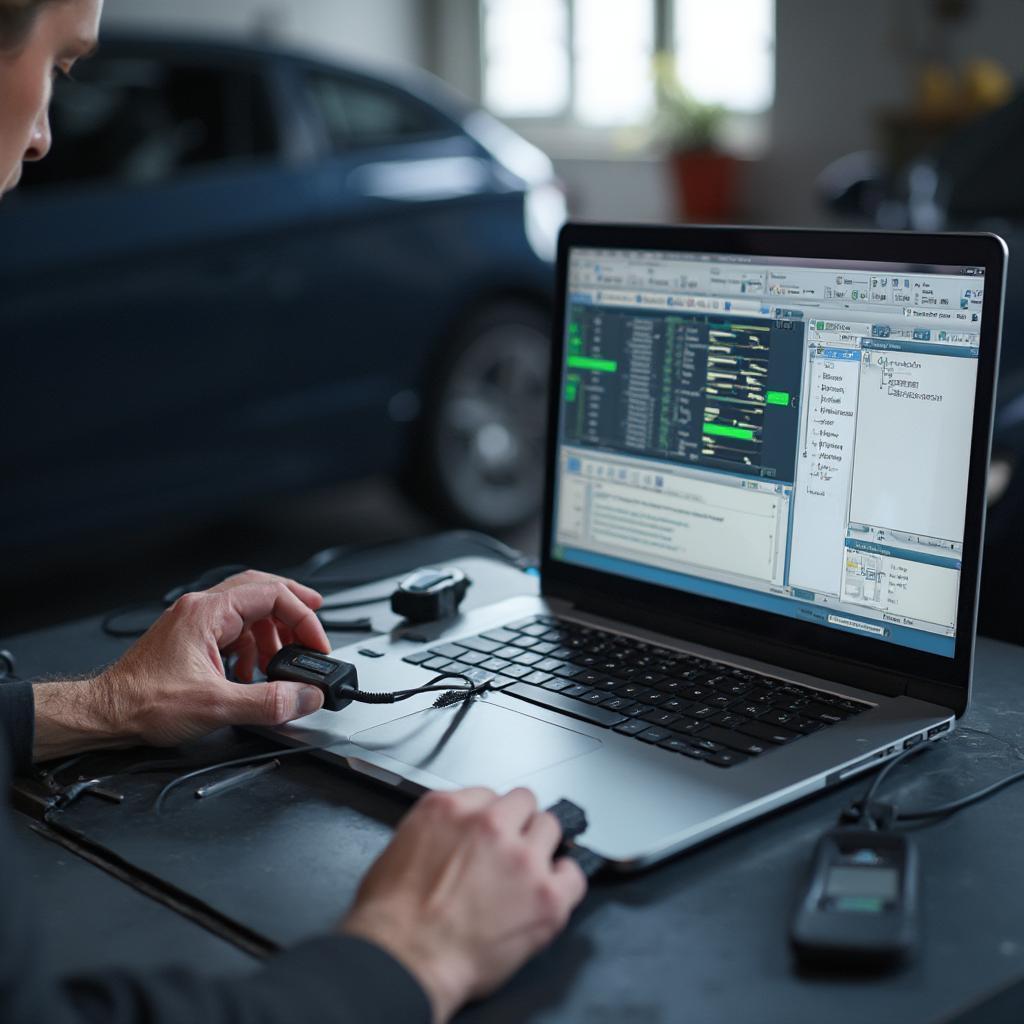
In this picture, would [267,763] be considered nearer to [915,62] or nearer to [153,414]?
[153,414]

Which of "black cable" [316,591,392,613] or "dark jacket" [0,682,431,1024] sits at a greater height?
"dark jacket" [0,682,431,1024]

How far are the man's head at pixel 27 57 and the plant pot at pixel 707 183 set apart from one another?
6.64 metres

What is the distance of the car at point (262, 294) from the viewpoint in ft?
10.5

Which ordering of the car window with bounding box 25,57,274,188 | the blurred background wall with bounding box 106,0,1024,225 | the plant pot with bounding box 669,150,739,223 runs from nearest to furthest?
the car window with bounding box 25,57,274,188 → the blurred background wall with bounding box 106,0,1024,225 → the plant pot with bounding box 669,150,739,223

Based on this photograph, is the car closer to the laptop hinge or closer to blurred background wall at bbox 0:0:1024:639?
blurred background wall at bbox 0:0:1024:639

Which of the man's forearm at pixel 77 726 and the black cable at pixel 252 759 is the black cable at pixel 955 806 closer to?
the black cable at pixel 252 759

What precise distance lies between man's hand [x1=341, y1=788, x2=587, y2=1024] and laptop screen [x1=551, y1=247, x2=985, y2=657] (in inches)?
15.4

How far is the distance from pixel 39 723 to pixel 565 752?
1.40 ft

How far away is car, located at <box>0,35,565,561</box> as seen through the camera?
126 inches

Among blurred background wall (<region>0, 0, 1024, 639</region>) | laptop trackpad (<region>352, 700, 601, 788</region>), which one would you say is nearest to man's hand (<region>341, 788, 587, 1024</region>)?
laptop trackpad (<region>352, 700, 601, 788</region>)

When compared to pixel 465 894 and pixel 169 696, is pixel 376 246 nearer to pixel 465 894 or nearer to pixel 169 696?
pixel 169 696

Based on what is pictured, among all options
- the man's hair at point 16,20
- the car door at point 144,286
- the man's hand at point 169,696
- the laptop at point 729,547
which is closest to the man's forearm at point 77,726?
the man's hand at point 169,696

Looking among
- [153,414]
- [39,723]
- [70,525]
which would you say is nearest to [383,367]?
[153,414]

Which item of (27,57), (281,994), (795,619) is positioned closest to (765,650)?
(795,619)
